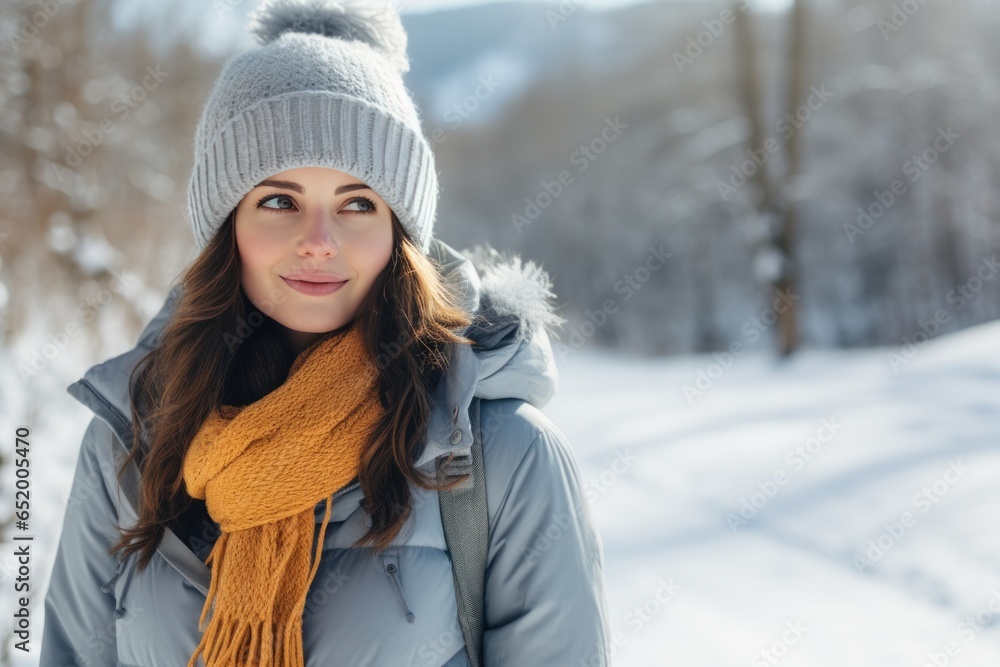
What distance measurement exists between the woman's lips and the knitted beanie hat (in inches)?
7.9

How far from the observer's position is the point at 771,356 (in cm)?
994

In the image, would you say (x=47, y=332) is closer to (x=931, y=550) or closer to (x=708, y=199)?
(x=931, y=550)

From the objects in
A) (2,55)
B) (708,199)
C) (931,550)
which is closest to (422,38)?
(708,199)

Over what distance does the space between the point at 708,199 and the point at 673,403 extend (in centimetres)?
803

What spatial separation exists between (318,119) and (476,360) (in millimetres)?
531

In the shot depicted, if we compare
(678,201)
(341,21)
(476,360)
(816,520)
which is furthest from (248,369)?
(678,201)

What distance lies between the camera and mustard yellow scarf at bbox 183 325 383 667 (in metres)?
1.27

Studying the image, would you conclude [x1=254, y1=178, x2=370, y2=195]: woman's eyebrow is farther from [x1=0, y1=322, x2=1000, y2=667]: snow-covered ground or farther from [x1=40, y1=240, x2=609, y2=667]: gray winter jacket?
[x1=0, y1=322, x2=1000, y2=667]: snow-covered ground

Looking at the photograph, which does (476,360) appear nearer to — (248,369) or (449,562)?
(449,562)

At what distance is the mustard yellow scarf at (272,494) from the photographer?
1271 mm

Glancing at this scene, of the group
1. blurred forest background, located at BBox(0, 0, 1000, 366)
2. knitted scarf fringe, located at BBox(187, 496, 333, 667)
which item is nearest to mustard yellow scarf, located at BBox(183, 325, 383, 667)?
knitted scarf fringe, located at BBox(187, 496, 333, 667)

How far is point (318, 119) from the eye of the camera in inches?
53.4

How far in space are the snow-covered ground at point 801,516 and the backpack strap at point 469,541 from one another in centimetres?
146

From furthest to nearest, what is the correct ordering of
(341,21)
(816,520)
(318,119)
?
1. (816,520)
2. (341,21)
3. (318,119)
